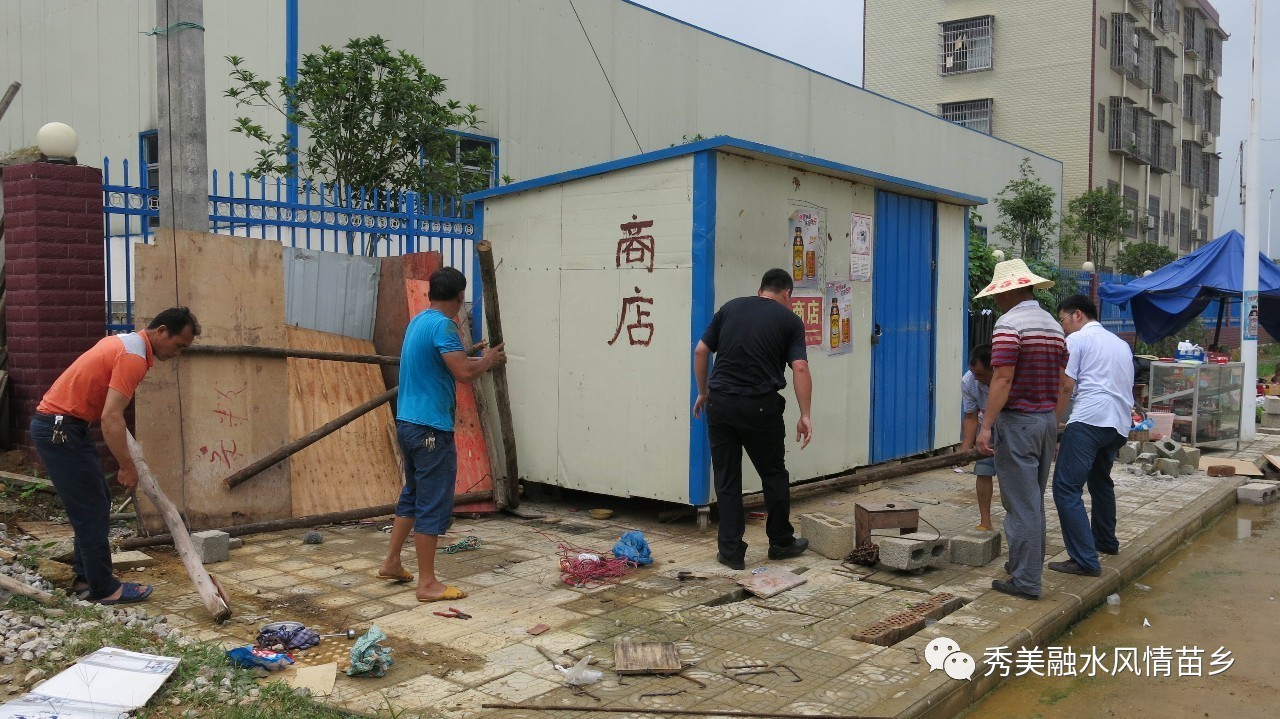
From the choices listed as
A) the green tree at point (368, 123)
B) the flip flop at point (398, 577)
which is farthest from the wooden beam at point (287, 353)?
the green tree at point (368, 123)

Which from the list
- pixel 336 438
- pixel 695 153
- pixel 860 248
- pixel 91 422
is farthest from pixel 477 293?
pixel 91 422

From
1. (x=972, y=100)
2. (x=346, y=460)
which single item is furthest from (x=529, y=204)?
(x=972, y=100)

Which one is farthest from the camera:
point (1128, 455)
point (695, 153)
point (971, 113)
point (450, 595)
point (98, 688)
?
point (971, 113)

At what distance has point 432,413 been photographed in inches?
210

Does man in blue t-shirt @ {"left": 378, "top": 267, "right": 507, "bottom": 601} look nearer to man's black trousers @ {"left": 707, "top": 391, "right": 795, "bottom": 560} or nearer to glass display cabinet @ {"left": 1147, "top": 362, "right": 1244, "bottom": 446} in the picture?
man's black trousers @ {"left": 707, "top": 391, "right": 795, "bottom": 560}

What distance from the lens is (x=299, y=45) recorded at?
11.3m

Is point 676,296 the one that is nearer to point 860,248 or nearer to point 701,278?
point 701,278

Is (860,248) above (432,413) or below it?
above

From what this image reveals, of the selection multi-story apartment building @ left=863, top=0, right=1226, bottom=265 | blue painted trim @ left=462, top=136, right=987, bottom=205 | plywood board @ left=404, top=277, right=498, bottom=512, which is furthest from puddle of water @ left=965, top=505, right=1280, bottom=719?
multi-story apartment building @ left=863, top=0, right=1226, bottom=265

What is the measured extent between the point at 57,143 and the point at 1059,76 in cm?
3012

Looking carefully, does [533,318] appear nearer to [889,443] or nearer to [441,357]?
[441,357]

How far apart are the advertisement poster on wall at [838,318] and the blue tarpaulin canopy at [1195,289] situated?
340 inches

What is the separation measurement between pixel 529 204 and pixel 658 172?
1.46 meters

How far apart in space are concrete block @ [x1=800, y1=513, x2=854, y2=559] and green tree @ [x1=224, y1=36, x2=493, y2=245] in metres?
6.02
